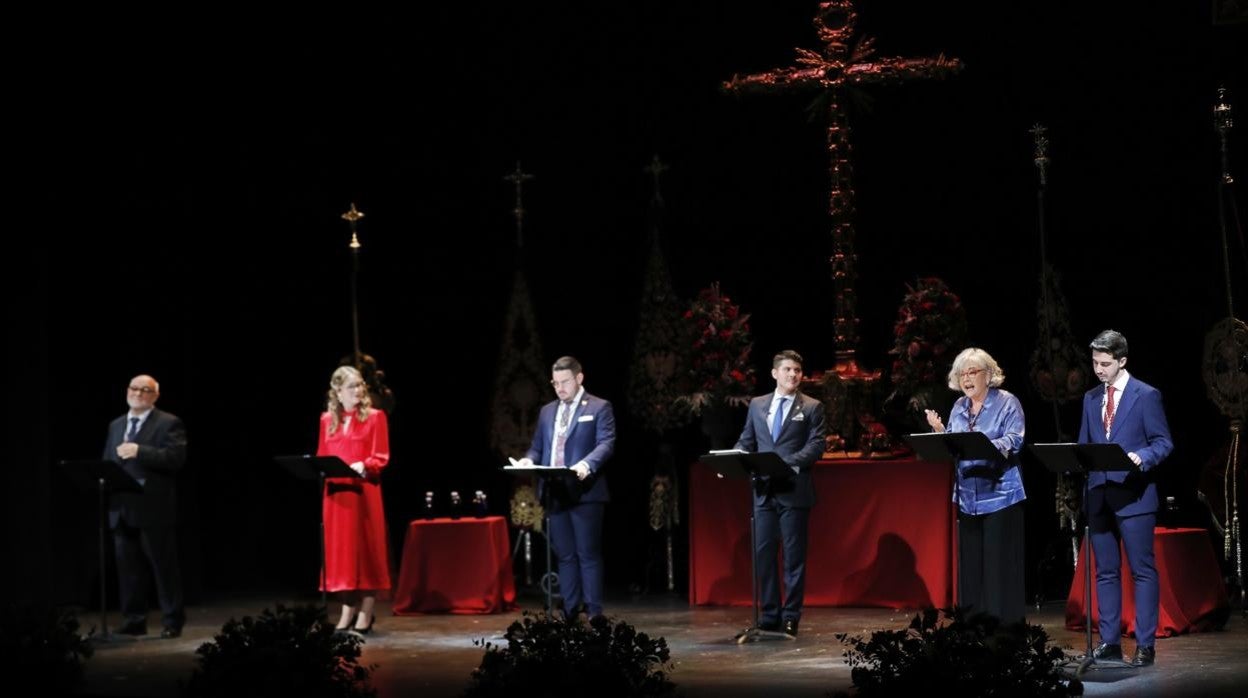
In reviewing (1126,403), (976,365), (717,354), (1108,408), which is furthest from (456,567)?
(1126,403)

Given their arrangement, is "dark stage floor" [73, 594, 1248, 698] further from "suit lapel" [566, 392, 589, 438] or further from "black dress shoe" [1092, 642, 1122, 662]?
"suit lapel" [566, 392, 589, 438]

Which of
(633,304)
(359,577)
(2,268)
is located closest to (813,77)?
(633,304)

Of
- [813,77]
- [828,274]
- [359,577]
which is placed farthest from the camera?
[828,274]

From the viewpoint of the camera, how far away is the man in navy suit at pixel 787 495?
8148 millimetres

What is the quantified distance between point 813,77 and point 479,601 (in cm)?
354

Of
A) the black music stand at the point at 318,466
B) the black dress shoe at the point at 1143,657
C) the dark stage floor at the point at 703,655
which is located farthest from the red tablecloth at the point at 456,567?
the black dress shoe at the point at 1143,657

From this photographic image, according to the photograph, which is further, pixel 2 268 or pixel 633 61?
pixel 633 61

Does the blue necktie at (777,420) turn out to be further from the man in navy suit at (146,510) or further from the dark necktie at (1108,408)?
the man in navy suit at (146,510)

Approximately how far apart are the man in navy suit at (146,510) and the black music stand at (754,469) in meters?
3.06

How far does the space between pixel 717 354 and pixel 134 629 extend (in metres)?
3.52

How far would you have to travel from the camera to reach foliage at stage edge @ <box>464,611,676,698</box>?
5301mm

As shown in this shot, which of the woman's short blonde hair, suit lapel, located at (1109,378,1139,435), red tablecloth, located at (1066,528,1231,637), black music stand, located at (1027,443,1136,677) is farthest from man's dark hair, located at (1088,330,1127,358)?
red tablecloth, located at (1066,528,1231,637)

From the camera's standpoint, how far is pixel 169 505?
9.20 metres

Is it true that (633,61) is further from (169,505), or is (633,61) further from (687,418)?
(169,505)
